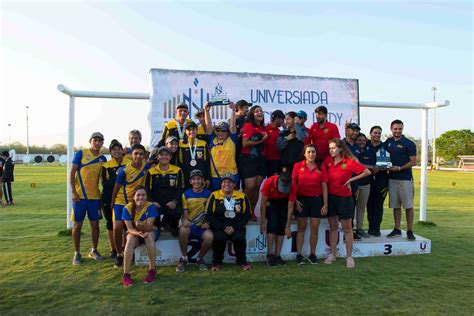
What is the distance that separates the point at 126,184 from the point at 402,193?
4227mm

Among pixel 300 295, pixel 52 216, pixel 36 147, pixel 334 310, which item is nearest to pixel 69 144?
pixel 52 216

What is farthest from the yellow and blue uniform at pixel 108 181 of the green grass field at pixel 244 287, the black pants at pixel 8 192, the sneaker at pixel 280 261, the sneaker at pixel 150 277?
the black pants at pixel 8 192

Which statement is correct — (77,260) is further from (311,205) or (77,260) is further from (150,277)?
(311,205)

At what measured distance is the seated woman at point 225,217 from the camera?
15.1 feet

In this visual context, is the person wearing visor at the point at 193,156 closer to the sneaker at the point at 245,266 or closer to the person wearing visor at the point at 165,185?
the person wearing visor at the point at 165,185

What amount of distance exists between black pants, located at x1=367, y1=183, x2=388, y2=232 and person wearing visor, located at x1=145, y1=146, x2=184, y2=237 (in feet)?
10.6

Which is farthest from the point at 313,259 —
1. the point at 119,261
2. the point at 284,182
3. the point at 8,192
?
the point at 8,192

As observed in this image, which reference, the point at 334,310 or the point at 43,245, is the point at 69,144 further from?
the point at 334,310

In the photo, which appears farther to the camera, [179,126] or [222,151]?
[179,126]

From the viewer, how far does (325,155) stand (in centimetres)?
520

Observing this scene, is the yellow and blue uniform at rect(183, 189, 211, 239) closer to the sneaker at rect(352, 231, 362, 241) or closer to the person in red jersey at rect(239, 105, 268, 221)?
the person in red jersey at rect(239, 105, 268, 221)

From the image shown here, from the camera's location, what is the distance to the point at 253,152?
499cm

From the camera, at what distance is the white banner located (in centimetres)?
629

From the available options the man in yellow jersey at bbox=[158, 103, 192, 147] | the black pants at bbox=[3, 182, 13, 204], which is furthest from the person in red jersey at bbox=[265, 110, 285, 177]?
the black pants at bbox=[3, 182, 13, 204]
